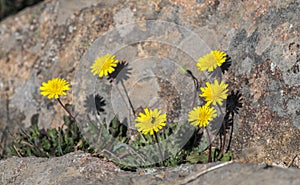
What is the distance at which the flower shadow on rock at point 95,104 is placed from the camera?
4.64m

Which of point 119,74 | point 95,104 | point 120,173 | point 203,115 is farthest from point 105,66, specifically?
point 120,173

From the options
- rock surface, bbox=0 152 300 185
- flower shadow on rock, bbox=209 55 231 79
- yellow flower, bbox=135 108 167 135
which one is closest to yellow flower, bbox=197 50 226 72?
flower shadow on rock, bbox=209 55 231 79

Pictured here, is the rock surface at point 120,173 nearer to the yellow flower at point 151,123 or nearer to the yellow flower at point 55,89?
the yellow flower at point 151,123

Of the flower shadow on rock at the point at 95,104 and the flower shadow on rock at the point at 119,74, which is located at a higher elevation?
the flower shadow on rock at the point at 119,74

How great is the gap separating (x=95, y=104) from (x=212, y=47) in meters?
1.26

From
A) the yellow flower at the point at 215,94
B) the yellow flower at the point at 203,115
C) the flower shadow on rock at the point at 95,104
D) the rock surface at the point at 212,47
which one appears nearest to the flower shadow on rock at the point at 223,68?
the rock surface at the point at 212,47

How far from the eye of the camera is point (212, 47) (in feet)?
14.1

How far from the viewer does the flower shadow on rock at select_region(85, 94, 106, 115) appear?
4637 mm

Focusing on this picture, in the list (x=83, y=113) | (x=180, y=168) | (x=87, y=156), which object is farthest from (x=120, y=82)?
(x=180, y=168)

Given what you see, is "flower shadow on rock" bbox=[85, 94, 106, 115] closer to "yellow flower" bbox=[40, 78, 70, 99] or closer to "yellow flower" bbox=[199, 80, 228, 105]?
"yellow flower" bbox=[40, 78, 70, 99]

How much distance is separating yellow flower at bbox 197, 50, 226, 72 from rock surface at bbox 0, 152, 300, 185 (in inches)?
40.7

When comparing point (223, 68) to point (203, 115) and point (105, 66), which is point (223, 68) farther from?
point (105, 66)

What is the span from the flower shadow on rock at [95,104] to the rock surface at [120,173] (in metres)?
0.97

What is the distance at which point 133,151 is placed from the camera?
4094 mm
